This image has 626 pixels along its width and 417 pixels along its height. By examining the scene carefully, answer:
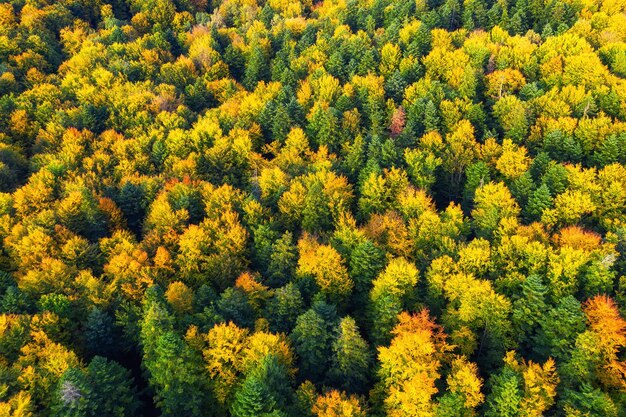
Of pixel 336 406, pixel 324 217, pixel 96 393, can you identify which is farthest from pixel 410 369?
pixel 96 393

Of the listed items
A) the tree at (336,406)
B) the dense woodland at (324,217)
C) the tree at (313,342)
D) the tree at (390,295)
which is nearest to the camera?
the tree at (336,406)

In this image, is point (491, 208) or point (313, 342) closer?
point (313, 342)

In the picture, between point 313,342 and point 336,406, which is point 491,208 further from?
point 336,406

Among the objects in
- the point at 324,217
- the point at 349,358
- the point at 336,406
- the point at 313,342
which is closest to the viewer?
the point at 336,406

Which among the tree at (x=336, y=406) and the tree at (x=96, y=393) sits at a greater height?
the tree at (x=96, y=393)

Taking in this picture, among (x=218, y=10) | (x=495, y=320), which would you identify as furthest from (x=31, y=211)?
(x=218, y=10)

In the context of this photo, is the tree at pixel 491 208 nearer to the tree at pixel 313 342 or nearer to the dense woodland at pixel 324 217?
the dense woodland at pixel 324 217

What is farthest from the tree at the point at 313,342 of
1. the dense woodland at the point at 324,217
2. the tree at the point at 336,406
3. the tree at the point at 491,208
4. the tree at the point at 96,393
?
the tree at the point at 491,208

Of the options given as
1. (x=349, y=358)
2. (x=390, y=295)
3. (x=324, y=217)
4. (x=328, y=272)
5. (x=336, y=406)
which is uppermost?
(x=328, y=272)

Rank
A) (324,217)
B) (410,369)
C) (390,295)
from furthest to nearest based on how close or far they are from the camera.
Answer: (324,217) < (390,295) < (410,369)
